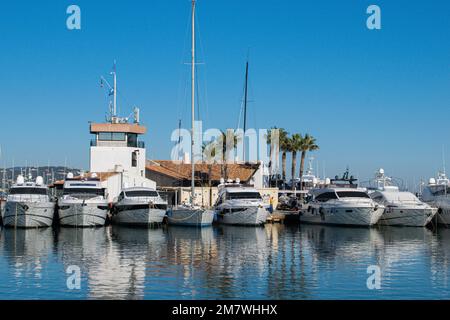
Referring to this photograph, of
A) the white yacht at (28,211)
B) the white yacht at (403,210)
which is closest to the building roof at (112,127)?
the white yacht at (28,211)

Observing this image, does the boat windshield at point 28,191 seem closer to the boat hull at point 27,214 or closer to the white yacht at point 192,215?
the boat hull at point 27,214

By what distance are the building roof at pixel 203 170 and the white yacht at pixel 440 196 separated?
761 inches

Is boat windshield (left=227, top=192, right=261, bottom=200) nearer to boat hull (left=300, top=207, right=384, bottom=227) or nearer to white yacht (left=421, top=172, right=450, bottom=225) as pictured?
boat hull (left=300, top=207, right=384, bottom=227)

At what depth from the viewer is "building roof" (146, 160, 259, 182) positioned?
73.5 metres

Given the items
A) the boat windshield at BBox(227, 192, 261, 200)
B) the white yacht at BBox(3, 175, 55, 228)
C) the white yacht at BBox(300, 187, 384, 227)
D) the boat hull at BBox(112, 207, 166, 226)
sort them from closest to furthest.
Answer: the white yacht at BBox(3, 175, 55, 228) < the boat hull at BBox(112, 207, 166, 226) < the white yacht at BBox(300, 187, 384, 227) < the boat windshield at BBox(227, 192, 261, 200)

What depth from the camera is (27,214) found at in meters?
51.1

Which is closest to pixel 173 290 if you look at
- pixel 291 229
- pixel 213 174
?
pixel 291 229

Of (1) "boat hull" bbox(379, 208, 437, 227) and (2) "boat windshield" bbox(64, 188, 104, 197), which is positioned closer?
(2) "boat windshield" bbox(64, 188, 104, 197)

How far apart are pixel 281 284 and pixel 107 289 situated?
7.02 metres

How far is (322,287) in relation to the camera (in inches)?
1037

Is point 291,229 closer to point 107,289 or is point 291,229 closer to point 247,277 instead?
point 247,277

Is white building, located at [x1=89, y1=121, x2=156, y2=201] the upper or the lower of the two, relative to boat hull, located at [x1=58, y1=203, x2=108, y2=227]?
upper

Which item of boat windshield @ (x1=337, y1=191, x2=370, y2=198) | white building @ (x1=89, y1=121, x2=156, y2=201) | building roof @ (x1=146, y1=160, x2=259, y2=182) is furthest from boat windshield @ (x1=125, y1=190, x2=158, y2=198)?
building roof @ (x1=146, y1=160, x2=259, y2=182)

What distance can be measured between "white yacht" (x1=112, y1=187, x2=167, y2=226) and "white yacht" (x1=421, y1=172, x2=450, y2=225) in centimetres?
2454
